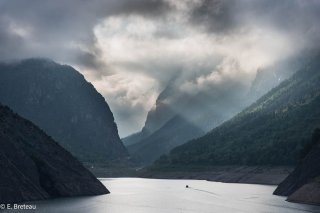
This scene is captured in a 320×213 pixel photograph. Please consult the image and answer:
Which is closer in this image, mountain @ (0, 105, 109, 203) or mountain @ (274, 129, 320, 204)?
mountain @ (0, 105, 109, 203)

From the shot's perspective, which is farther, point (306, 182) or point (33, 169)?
point (306, 182)

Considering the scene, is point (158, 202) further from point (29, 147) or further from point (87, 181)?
point (29, 147)

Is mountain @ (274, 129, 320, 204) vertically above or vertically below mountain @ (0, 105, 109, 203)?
below

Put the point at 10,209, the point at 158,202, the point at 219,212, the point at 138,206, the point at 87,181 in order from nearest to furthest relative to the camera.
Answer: the point at 10,209, the point at 219,212, the point at 138,206, the point at 158,202, the point at 87,181

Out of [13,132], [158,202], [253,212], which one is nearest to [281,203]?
[253,212]

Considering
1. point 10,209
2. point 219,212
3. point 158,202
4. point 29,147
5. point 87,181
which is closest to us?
point 10,209
